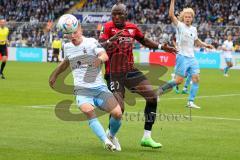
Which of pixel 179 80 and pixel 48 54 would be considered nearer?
Answer: pixel 179 80

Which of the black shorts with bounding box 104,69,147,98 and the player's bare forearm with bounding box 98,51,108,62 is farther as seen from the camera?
the black shorts with bounding box 104,69,147,98

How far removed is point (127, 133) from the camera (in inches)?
511

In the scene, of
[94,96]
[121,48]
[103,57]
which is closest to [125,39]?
[121,48]

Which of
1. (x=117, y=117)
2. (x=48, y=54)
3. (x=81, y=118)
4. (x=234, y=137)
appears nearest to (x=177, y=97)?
(x=81, y=118)

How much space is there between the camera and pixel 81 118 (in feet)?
49.0

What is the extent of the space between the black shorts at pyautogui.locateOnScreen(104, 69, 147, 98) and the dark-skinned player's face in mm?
871

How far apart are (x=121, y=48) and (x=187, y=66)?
8.02 meters

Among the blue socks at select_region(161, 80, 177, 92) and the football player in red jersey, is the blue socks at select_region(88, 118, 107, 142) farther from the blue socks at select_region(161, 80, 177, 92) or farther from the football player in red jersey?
the blue socks at select_region(161, 80, 177, 92)

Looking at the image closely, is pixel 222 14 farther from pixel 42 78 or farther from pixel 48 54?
pixel 42 78

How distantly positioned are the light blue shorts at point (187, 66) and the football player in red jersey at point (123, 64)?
7.59 m

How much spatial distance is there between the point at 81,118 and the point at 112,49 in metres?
3.74

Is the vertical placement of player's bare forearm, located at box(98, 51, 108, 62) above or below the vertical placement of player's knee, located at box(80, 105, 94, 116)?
above

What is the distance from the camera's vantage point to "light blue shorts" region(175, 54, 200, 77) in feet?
63.0

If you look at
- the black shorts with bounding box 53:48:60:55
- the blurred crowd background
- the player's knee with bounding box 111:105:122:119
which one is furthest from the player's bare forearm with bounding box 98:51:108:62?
the black shorts with bounding box 53:48:60:55
